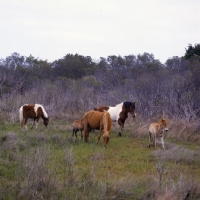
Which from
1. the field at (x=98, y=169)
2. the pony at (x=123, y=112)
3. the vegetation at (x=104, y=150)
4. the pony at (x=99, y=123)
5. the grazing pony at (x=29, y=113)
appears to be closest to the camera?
the field at (x=98, y=169)

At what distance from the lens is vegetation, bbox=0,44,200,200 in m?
6.86

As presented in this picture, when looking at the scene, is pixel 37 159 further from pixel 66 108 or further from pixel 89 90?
pixel 89 90

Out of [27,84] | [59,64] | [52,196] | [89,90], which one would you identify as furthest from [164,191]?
[59,64]

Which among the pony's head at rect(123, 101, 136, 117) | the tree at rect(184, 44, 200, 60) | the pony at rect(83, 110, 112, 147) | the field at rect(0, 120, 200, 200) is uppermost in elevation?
the tree at rect(184, 44, 200, 60)

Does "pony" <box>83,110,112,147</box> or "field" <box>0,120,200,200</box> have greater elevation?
"pony" <box>83,110,112,147</box>

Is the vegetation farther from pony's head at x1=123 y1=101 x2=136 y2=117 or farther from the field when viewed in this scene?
pony's head at x1=123 y1=101 x2=136 y2=117

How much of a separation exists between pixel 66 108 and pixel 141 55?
31.8 m

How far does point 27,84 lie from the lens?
3556 cm

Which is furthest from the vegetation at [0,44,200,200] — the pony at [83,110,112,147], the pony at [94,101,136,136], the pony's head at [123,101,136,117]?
the pony's head at [123,101,136,117]

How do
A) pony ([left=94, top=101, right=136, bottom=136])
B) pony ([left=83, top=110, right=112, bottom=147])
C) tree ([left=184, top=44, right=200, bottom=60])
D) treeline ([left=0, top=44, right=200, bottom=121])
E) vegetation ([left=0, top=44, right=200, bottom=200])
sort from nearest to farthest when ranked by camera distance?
vegetation ([left=0, top=44, right=200, bottom=200]), pony ([left=83, top=110, right=112, bottom=147]), pony ([left=94, top=101, right=136, bottom=136]), treeline ([left=0, top=44, right=200, bottom=121]), tree ([left=184, top=44, right=200, bottom=60])

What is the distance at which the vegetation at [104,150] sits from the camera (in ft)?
22.5

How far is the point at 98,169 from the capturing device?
30.2 ft

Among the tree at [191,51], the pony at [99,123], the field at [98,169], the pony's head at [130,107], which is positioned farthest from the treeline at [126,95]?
the pony at [99,123]

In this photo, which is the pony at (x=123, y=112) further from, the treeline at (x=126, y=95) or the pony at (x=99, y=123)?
the pony at (x=99, y=123)
